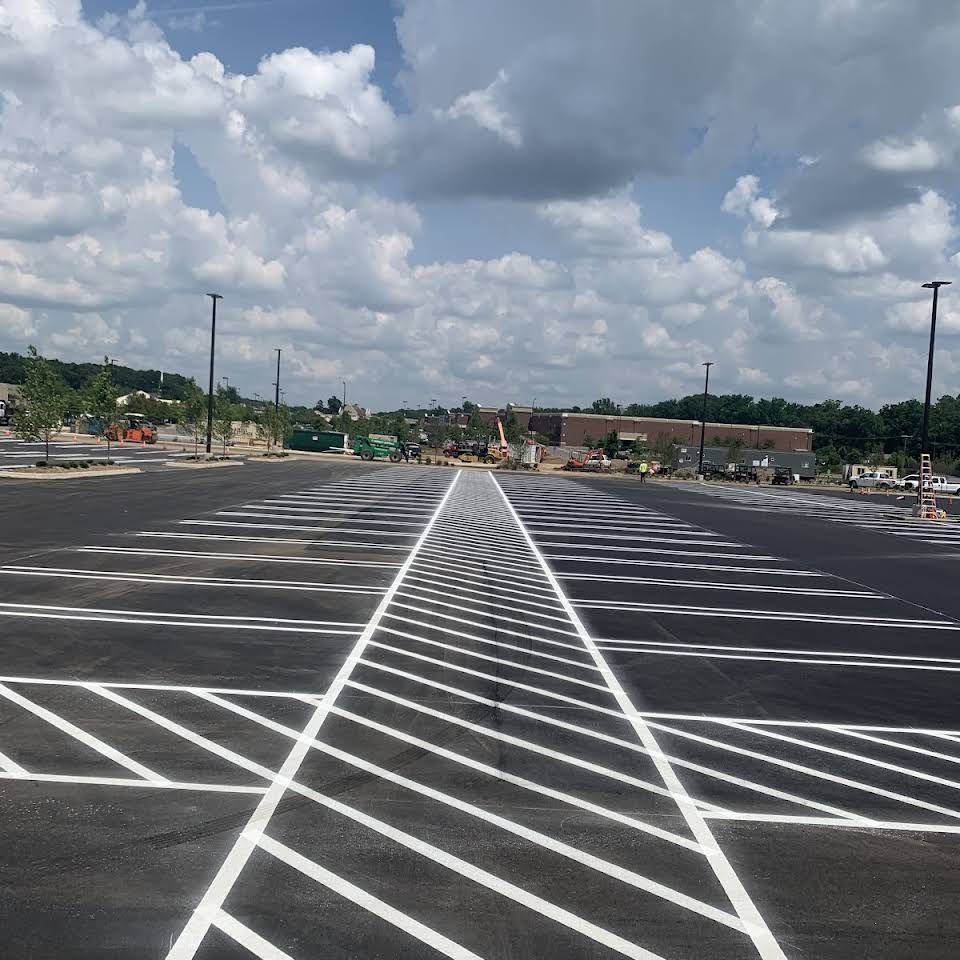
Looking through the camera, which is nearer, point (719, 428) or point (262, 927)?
point (262, 927)

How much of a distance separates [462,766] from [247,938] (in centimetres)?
263

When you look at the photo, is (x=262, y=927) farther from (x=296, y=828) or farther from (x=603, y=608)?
(x=603, y=608)

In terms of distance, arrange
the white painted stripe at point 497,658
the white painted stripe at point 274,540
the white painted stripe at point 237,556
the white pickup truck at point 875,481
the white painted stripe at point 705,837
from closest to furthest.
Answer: the white painted stripe at point 705,837, the white painted stripe at point 497,658, the white painted stripe at point 237,556, the white painted stripe at point 274,540, the white pickup truck at point 875,481

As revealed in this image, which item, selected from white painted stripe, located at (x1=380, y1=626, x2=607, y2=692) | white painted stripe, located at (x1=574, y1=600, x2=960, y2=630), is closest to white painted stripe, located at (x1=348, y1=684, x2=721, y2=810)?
white painted stripe, located at (x1=380, y1=626, x2=607, y2=692)

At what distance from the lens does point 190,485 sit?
34.7m

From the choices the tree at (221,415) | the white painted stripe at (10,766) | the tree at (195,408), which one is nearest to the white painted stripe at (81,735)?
the white painted stripe at (10,766)

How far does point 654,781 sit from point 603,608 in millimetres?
7221

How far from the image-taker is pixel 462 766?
6.95 metres

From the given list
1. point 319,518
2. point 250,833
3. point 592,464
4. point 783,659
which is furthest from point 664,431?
point 250,833

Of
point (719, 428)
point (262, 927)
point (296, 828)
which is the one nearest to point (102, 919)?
point (262, 927)

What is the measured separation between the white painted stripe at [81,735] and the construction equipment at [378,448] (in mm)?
69327

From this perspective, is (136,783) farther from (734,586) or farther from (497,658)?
(734,586)

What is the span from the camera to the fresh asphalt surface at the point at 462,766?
15.8 ft

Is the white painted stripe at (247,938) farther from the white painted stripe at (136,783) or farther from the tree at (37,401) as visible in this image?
the tree at (37,401)
